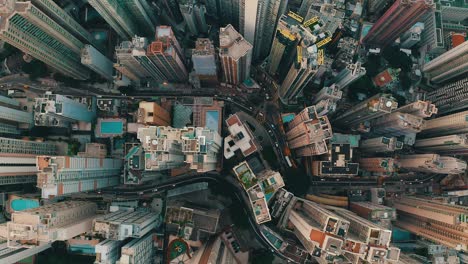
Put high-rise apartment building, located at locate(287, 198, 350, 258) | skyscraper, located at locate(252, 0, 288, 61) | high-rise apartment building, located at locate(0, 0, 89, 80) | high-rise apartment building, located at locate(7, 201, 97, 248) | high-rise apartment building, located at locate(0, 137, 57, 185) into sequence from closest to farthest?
high-rise apartment building, located at locate(287, 198, 350, 258) < high-rise apartment building, located at locate(7, 201, 97, 248) < high-rise apartment building, located at locate(0, 0, 89, 80) < high-rise apartment building, located at locate(0, 137, 57, 185) < skyscraper, located at locate(252, 0, 288, 61)

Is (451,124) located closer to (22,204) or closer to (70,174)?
(70,174)

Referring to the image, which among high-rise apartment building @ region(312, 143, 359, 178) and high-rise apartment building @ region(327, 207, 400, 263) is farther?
high-rise apartment building @ region(312, 143, 359, 178)

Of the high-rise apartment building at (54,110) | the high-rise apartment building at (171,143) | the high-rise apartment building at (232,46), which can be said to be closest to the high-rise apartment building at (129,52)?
the high-rise apartment building at (54,110)

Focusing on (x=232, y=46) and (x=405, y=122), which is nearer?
(x=232, y=46)

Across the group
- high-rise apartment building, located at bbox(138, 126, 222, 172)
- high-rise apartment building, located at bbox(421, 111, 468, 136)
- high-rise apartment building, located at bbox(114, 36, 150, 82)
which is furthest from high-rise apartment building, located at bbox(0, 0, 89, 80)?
high-rise apartment building, located at bbox(421, 111, 468, 136)

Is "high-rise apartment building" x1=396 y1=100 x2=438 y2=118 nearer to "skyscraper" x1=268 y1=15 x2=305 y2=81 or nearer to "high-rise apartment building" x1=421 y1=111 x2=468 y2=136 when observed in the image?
"high-rise apartment building" x1=421 y1=111 x2=468 y2=136

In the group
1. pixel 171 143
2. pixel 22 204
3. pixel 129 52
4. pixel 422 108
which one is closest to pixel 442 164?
pixel 422 108
